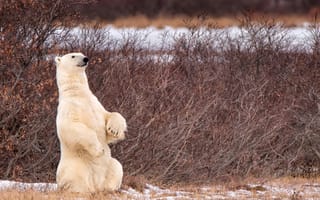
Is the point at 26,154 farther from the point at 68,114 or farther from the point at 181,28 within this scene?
the point at 181,28

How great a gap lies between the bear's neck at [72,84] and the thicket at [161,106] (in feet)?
11.1

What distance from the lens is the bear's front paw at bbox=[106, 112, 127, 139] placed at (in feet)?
33.2

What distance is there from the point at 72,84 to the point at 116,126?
762mm

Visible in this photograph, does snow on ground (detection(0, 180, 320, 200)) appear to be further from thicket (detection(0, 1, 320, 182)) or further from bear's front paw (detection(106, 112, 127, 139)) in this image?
thicket (detection(0, 1, 320, 182))

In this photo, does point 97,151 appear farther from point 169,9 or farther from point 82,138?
point 169,9

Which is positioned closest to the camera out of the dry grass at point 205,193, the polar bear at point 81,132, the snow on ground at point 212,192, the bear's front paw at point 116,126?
the dry grass at point 205,193

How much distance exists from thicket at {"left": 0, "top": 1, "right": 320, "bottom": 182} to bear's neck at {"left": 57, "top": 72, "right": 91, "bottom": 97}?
3387 mm

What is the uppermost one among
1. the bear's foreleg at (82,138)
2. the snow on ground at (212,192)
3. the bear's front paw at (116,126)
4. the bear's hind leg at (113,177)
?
the bear's front paw at (116,126)

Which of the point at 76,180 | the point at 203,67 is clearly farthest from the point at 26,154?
the point at 203,67

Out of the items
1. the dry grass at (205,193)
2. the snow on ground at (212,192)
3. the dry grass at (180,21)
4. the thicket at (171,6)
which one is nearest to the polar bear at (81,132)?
the dry grass at (205,193)

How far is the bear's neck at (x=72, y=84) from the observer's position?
10.1m

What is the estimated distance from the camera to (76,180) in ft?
33.5

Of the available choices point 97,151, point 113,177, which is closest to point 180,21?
point 113,177

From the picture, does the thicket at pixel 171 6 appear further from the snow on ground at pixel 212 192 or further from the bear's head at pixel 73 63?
the bear's head at pixel 73 63
